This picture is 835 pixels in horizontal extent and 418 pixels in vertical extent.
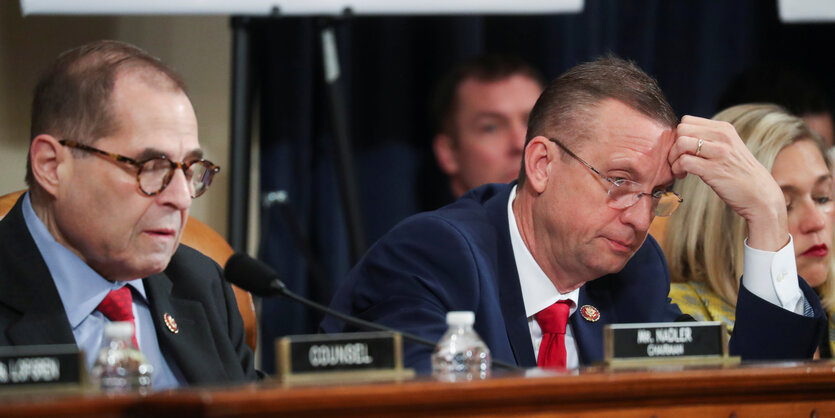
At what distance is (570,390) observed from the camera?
4.76ft

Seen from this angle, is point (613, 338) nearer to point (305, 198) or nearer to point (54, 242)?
point (54, 242)

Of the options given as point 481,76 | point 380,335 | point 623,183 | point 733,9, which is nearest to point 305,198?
point 481,76

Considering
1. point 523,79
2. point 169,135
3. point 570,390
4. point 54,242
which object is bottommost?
point 570,390

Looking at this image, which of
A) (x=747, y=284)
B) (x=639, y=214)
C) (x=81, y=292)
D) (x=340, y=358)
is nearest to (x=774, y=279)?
(x=747, y=284)

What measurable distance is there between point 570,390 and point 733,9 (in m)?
3.11

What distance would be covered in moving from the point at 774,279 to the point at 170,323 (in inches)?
50.6

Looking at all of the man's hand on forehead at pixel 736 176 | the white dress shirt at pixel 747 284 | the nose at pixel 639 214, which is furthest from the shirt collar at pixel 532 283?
the man's hand on forehead at pixel 736 176

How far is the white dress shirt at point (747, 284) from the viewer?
7.57 feet

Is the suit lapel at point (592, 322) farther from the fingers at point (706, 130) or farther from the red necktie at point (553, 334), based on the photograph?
the fingers at point (706, 130)

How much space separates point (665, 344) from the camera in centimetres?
171

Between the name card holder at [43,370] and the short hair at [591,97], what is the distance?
4.18ft

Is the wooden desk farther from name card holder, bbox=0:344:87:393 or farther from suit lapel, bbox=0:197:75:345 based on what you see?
suit lapel, bbox=0:197:75:345

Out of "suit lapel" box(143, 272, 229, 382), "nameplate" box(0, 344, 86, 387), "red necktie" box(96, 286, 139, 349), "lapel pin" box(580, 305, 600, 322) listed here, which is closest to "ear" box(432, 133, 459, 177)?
"lapel pin" box(580, 305, 600, 322)

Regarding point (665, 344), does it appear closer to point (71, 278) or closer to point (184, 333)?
point (184, 333)
